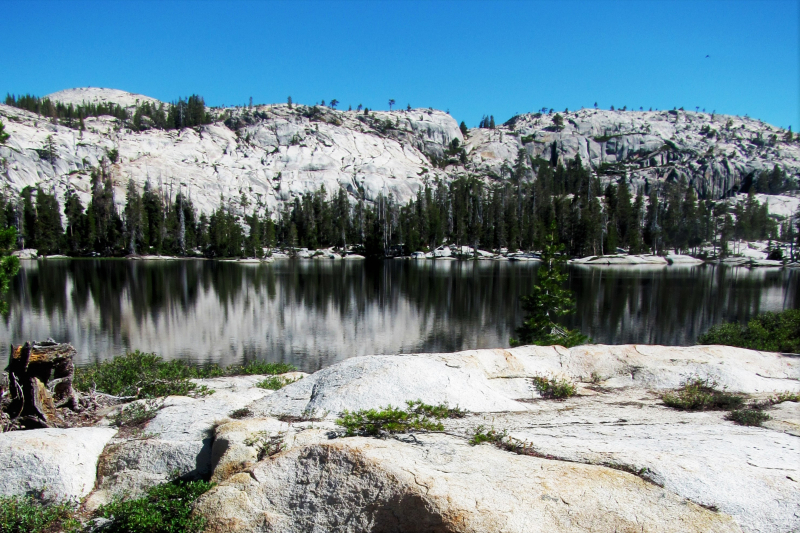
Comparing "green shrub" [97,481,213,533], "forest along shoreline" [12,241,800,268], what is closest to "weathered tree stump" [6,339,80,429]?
"green shrub" [97,481,213,533]

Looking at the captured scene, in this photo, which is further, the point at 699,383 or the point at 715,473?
the point at 699,383

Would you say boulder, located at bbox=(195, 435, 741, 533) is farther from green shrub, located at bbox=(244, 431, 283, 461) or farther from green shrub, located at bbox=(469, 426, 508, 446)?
green shrub, located at bbox=(244, 431, 283, 461)

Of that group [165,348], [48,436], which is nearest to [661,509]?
[48,436]

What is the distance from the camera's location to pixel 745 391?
38.0 ft

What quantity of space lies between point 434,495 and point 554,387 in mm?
6666

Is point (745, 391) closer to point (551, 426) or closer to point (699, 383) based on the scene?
point (699, 383)

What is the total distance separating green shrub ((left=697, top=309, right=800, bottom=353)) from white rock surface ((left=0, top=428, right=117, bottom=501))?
90.2ft

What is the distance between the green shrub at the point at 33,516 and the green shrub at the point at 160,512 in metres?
0.47

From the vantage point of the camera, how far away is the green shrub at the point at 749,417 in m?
8.15

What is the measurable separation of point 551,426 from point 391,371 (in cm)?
370

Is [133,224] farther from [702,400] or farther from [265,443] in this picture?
[702,400]

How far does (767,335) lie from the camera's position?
25234 mm

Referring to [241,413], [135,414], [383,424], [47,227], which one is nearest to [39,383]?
[135,414]

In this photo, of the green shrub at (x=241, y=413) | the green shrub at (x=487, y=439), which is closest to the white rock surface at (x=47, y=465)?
the green shrub at (x=241, y=413)
